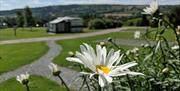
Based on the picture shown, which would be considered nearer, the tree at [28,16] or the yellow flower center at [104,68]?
the yellow flower center at [104,68]

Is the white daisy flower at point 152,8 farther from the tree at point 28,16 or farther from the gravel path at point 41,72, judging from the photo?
the tree at point 28,16

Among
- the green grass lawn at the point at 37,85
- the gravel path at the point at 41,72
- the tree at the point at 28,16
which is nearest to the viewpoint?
the green grass lawn at the point at 37,85

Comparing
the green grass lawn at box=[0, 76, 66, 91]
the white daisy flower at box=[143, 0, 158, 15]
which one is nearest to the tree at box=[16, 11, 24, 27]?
the green grass lawn at box=[0, 76, 66, 91]

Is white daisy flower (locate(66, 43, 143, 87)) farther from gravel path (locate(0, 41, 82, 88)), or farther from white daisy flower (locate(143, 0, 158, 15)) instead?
gravel path (locate(0, 41, 82, 88))

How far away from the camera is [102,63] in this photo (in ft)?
8.49

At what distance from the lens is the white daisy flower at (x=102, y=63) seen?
245 cm

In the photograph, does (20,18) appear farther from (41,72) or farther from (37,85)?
(37,85)

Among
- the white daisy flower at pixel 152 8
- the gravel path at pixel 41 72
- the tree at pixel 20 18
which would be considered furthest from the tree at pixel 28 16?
the white daisy flower at pixel 152 8

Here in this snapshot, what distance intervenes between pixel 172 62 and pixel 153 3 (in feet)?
3.02

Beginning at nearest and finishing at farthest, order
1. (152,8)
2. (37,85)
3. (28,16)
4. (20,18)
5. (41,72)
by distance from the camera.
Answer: (152,8) → (37,85) → (41,72) → (28,16) → (20,18)

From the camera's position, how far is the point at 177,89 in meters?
4.06

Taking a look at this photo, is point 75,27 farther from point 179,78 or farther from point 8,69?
point 179,78

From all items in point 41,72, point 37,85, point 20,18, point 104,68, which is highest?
point 104,68

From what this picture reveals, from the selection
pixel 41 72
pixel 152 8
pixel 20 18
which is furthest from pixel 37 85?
pixel 20 18
